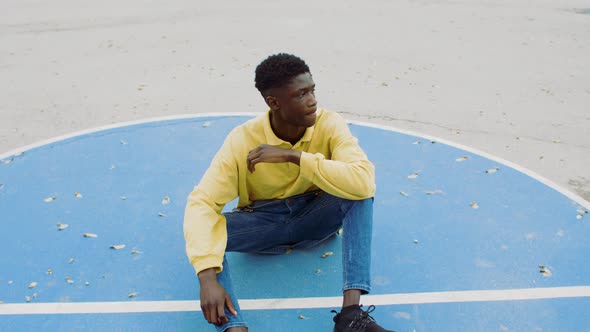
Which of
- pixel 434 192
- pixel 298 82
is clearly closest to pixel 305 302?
pixel 298 82

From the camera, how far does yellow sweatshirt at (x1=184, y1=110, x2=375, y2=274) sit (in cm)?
311

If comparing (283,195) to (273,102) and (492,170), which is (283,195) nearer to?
(273,102)

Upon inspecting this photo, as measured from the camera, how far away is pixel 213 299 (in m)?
2.92

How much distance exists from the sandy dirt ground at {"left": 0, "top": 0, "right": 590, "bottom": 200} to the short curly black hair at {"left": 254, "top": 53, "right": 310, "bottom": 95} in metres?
2.85

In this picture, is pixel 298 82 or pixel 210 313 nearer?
pixel 210 313

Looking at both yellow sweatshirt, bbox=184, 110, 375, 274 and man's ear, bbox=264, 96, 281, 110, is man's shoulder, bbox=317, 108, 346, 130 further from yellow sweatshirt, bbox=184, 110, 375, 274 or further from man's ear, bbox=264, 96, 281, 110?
man's ear, bbox=264, 96, 281, 110

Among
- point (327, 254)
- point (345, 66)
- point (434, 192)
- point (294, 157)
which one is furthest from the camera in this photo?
point (345, 66)

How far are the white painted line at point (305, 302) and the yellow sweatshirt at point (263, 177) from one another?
0.60m

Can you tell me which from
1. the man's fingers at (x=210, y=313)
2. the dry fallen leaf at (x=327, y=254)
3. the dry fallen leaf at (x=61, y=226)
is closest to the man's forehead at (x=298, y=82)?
the dry fallen leaf at (x=327, y=254)

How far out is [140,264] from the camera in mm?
3885

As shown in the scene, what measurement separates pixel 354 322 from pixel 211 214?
1.00 m

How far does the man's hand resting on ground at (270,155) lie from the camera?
323 cm

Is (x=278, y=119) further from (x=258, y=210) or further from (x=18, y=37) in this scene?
(x=18, y=37)

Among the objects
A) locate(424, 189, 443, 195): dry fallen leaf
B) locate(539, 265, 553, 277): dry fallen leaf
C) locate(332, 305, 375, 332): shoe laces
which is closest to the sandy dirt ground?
locate(424, 189, 443, 195): dry fallen leaf
